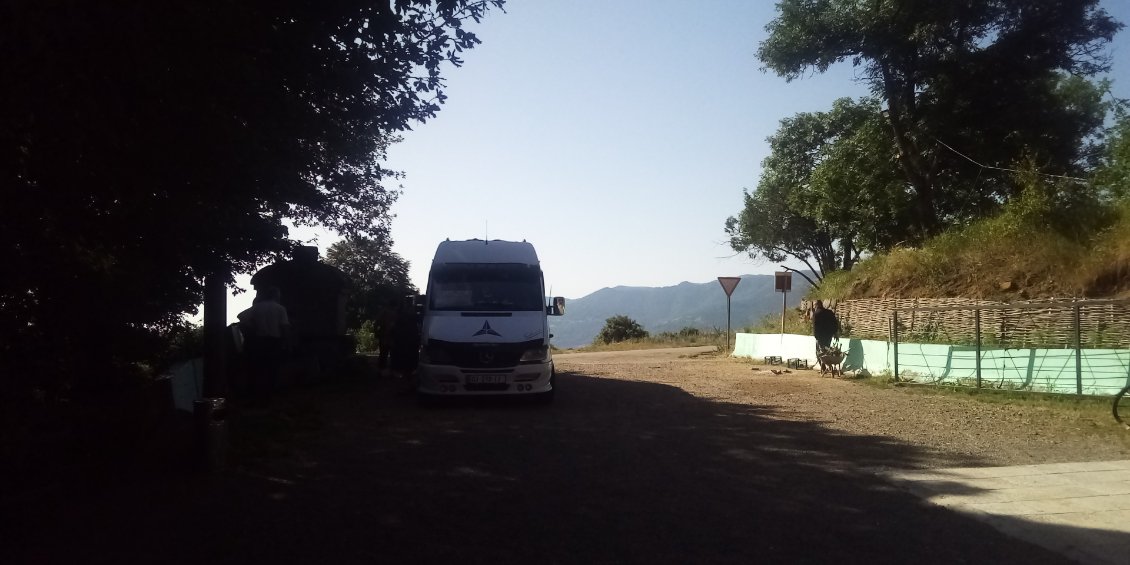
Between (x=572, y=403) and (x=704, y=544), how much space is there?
336 inches

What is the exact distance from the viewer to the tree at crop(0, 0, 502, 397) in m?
6.15

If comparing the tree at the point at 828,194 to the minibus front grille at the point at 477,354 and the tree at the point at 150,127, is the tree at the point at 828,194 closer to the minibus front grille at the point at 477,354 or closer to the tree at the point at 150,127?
the minibus front grille at the point at 477,354

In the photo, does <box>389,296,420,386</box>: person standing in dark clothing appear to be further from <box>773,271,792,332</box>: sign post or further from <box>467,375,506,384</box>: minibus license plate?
<box>773,271,792,332</box>: sign post

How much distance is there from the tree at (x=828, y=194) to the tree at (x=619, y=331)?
30.8 ft

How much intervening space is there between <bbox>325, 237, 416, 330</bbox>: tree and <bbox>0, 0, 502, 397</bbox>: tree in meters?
27.9

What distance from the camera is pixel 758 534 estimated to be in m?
5.99

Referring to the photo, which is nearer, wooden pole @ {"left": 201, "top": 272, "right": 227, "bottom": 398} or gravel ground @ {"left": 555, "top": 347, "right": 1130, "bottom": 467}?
gravel ground @ {"left": 555, "top": 347, "right": 1130, "bottom": 467}

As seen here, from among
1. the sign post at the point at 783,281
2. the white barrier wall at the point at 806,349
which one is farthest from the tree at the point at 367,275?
the sign post at the point at 783,281

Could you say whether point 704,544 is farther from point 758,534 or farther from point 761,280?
point 761,280

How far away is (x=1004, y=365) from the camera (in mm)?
14688

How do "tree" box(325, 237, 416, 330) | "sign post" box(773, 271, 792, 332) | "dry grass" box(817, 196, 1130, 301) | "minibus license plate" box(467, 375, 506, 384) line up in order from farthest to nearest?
"tree" box(325, 237, 416, 330) < "sign post" box(773, 271, 792, 332) < "dry grass" box(817, 196, 1130, 301) < "minibus license plate" box(467, 375, 506, 384)

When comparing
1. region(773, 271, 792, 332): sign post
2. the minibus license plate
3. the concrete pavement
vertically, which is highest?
region(773, 271, 792, 332): sign post

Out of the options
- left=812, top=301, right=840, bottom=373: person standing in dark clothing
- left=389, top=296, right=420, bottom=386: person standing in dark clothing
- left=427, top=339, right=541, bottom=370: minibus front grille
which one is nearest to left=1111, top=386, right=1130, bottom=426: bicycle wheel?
left=812, top=301, right=840, bottom=373: person standing in dark clothing

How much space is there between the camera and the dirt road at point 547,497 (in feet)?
18.5
